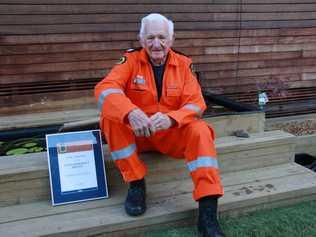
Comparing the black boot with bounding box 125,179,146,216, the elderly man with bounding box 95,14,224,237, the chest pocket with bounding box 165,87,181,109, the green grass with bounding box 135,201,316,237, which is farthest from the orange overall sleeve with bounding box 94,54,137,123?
the green grass with bounding box 135,201,316,237

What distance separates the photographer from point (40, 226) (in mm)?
2330

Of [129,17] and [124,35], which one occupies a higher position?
[129,17]

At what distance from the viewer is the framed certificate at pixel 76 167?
8.42 feet

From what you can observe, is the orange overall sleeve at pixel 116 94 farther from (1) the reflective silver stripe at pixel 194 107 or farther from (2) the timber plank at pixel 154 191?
(2) the timber plank at pixel 154 191

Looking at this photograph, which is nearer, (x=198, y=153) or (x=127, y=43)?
(x=198, y=153)

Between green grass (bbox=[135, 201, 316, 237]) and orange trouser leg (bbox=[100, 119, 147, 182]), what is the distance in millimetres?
358

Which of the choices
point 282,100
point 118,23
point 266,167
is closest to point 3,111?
point 118,23

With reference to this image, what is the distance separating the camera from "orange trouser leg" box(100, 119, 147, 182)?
2.42 meters

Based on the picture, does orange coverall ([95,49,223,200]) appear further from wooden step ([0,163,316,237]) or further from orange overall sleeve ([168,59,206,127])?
wooden step ([0,163,316,237])

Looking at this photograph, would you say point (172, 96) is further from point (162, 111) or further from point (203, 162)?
point (203, 162)

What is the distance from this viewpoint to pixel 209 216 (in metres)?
2.34

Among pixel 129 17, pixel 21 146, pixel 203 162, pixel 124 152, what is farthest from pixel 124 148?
pixel 129 17

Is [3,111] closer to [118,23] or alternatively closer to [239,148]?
[118,23]

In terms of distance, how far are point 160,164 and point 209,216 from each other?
60 cm
